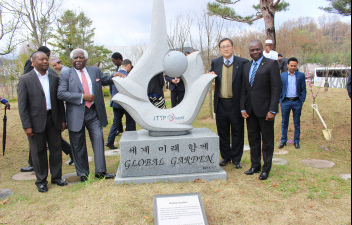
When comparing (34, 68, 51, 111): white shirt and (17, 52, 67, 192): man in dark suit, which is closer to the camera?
(17, 52, 67, 192): man in dark suit

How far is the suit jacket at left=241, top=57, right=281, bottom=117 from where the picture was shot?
3566 mm

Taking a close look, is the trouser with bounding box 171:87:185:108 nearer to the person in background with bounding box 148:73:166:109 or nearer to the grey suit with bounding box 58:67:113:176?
the person in background with bounding box 148:73:166:109

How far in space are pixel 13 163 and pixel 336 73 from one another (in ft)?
82.1

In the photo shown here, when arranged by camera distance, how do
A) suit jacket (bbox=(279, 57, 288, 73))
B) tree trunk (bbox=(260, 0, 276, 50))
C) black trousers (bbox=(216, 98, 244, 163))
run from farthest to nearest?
tree trunk (bbox=(260, 0, 276, 50))
suit jacket (bbox=(279, 57, 288, 73))
black trousers (bbox=(216, 98, 244, 163))

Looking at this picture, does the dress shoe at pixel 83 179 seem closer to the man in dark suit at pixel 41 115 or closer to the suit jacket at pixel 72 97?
the man in dark suit at pixel 41 115

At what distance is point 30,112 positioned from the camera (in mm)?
3453

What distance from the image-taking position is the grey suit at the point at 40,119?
340 cm

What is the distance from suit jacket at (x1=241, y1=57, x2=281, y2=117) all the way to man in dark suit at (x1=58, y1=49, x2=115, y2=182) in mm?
2236

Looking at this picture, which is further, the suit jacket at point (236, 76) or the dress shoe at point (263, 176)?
the suit jacket at point (236, 76)

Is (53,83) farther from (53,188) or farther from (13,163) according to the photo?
(13,163)

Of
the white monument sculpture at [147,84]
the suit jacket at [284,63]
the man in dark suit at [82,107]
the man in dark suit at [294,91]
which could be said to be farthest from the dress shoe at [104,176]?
the suit jacket at [284,63]

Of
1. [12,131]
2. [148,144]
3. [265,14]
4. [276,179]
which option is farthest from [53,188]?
[265,14]

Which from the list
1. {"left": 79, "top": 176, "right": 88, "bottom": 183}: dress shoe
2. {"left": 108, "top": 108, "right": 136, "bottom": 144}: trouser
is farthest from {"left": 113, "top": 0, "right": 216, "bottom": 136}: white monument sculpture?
{"left": 108, "top": 108, "right": 136, "bottom": 144}: trouser

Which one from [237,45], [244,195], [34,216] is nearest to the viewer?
[34,216]
